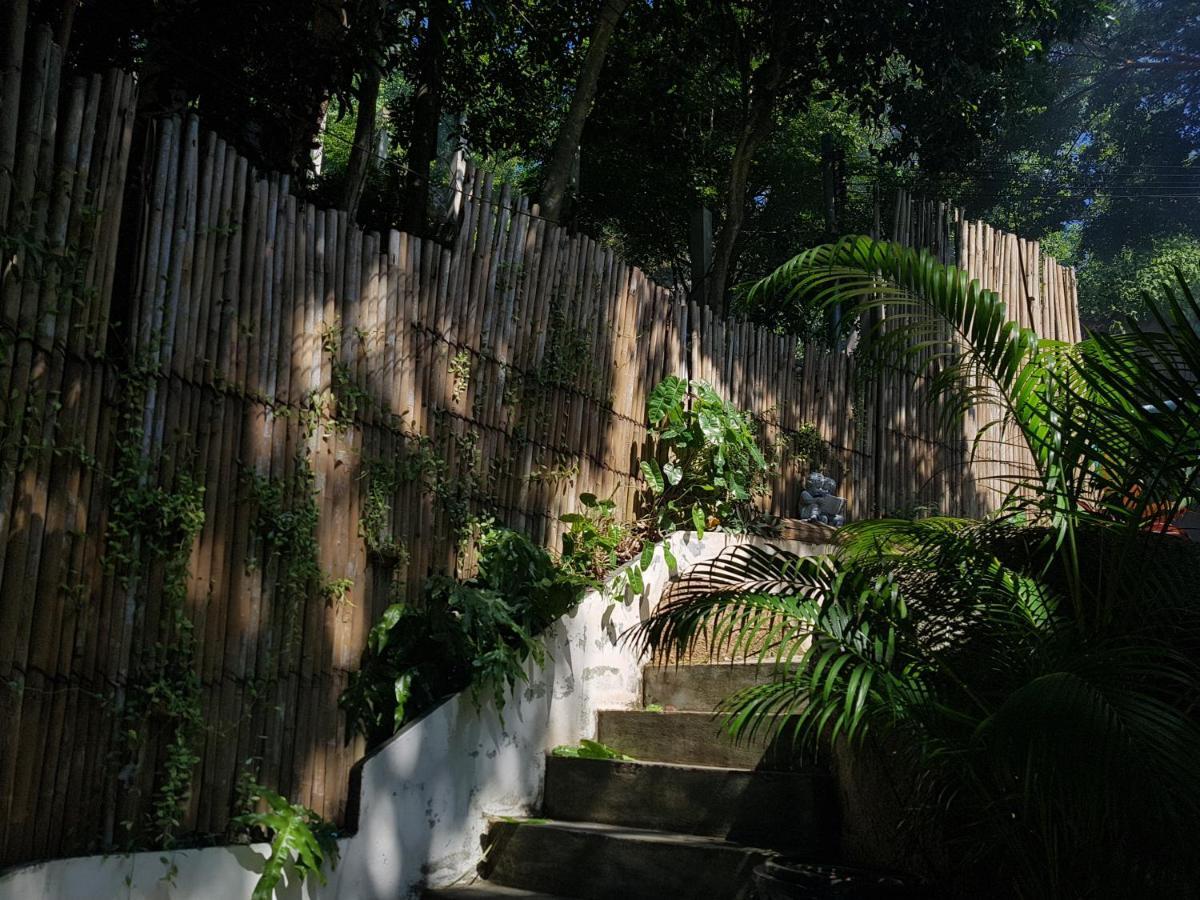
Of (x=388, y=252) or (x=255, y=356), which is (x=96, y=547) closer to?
(x=255, y=356)

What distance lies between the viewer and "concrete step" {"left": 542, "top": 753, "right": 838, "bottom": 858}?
378 cm

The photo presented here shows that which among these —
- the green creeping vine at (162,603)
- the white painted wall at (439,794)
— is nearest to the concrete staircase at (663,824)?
the white painted wall at (439,794)

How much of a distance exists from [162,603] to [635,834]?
1.73 metres

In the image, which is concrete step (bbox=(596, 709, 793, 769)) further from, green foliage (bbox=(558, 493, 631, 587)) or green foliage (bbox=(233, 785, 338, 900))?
green foliage (bbox=(233, 785, 338, 900))

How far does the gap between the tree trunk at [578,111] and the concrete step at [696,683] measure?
3113 mm

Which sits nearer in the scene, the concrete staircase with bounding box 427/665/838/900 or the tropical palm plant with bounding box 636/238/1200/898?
the tropical palm plant with bounding box 636/238/1200/898

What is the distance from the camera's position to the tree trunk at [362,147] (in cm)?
485

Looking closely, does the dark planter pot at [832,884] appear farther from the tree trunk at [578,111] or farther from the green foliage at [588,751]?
the tree trunk at [578,111]

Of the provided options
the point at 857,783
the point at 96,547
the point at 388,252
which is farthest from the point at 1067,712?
the point at 388,252

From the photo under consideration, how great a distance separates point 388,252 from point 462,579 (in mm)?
1293

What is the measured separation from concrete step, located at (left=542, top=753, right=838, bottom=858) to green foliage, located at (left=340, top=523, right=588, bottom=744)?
1.50 ft

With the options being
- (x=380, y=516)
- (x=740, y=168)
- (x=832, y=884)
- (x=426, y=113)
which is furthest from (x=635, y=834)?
(x=740, y=168)

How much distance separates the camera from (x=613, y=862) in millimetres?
3803

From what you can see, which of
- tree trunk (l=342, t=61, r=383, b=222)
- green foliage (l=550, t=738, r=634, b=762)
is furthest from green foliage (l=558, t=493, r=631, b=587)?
tree trunk (l=342, t=61, r=383, b=222)
